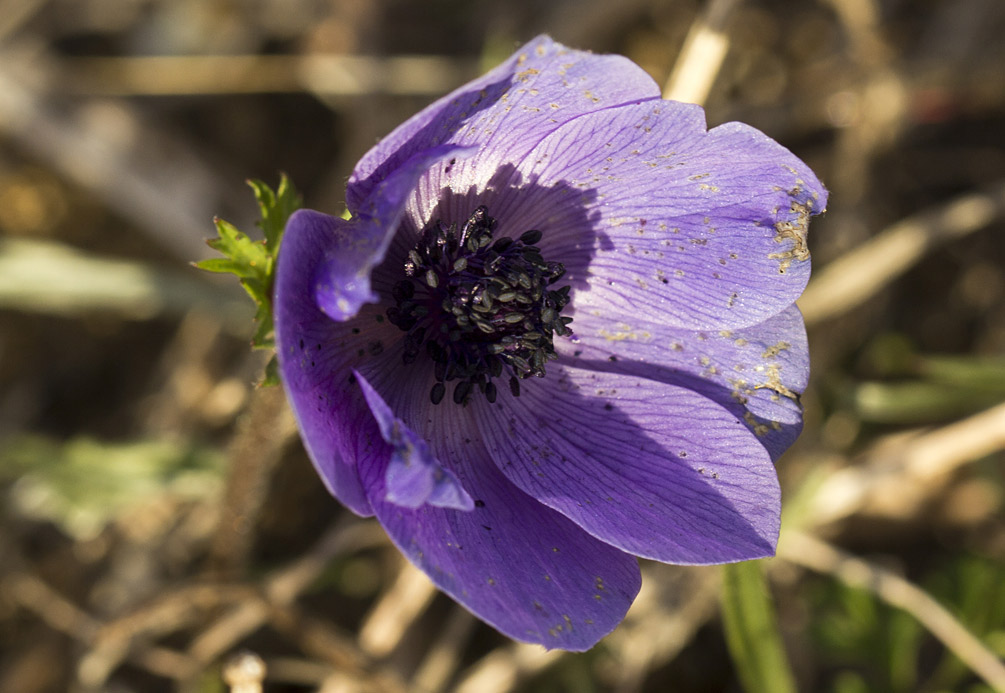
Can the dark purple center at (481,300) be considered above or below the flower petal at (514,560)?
above

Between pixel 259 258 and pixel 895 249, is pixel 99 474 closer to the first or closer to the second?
pixel 259 258

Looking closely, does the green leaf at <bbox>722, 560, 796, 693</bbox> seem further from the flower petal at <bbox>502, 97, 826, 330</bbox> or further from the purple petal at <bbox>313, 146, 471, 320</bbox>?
the purple petal at <bbox>313, 146, 471, 320</bbox>

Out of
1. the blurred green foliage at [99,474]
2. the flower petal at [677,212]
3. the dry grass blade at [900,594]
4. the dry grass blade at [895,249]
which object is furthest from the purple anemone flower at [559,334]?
the dry grass blade at [895,249]

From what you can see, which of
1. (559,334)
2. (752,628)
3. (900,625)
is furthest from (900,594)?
(559,334)

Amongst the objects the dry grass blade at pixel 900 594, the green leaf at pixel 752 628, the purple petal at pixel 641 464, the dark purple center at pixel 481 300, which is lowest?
the dry grass blade at pixel 900 594

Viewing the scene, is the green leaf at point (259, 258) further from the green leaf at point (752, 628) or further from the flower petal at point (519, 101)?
the green leaf at point (752, 628)

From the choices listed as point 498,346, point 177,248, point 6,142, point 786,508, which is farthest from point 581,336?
point 6,142

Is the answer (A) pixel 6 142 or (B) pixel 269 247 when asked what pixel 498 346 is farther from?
(A) pixel 6 142
